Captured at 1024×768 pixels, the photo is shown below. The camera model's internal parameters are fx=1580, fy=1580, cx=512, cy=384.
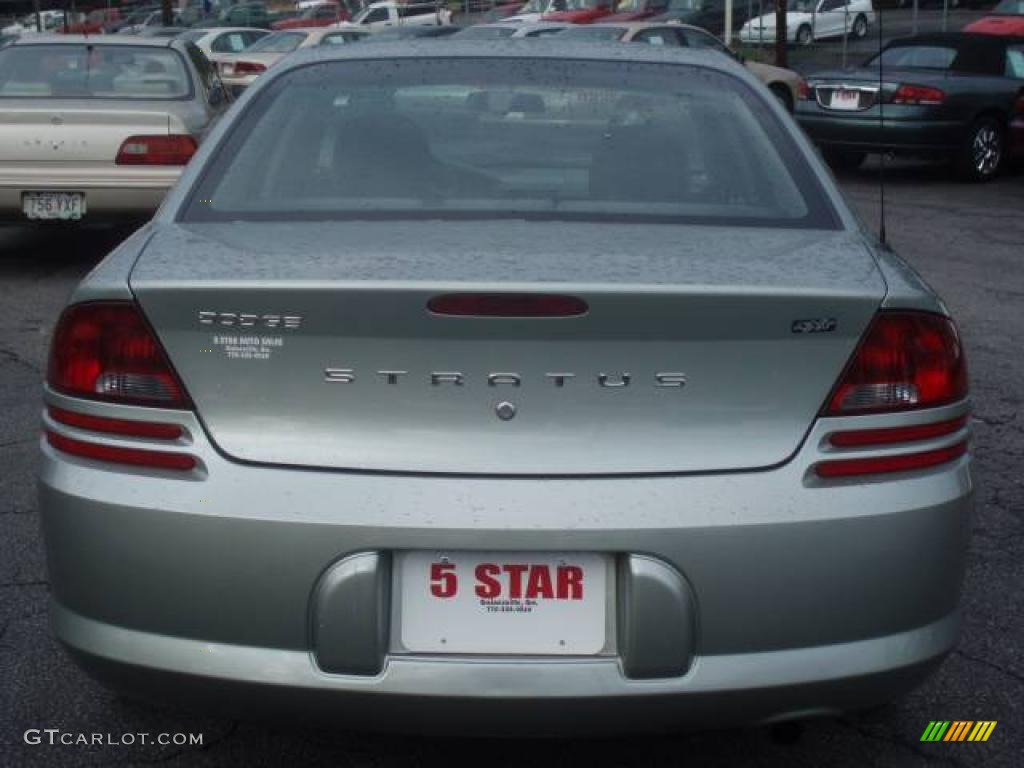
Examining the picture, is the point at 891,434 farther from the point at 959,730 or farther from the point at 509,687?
the point at 959,730

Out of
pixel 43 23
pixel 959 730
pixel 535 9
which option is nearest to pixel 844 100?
pixel 959 730

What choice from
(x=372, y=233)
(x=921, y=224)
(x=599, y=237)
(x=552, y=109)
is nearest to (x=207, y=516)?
(x=372, y=233)

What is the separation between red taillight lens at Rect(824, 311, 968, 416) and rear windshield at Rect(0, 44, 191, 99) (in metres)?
7.77

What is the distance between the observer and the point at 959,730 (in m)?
3.46

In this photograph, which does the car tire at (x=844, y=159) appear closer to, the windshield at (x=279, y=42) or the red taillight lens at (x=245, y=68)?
the red taillight lens at (x=245, y=68)

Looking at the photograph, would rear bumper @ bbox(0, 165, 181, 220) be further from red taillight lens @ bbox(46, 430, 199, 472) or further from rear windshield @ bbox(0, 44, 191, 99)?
red taillight lens @ bbox(46, 430, 199, 472)

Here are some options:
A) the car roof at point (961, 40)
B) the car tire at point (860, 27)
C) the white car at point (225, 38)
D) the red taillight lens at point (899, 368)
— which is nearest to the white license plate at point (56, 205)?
the red taillight lens at point (899, 368)

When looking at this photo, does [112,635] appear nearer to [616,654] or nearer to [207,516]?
[207,516]

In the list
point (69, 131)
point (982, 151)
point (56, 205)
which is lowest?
point (982, 151)

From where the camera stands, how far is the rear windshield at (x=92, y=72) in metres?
9.95

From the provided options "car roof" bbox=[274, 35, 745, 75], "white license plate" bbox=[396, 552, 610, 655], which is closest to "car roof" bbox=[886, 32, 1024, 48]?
"car roof" bbox=[274, 35, 745, 75]

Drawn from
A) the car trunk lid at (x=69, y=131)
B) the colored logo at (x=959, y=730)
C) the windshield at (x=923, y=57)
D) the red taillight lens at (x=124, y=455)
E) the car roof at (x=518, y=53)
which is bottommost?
the windshield at (x=923, y=57)

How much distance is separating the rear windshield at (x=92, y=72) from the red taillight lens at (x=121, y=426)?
24.1 ft

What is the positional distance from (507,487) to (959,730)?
1.40m
